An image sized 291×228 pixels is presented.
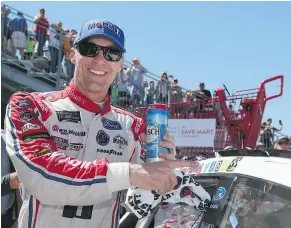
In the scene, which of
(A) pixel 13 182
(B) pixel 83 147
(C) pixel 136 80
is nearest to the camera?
(B) pixel 83 147

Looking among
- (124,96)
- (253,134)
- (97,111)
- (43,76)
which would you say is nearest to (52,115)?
(97,111)

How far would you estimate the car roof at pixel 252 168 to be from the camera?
198 centimetres

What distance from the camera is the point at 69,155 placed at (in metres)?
2.17

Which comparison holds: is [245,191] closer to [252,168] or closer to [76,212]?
[252,168]

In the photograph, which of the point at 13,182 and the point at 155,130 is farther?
the point at 13,182

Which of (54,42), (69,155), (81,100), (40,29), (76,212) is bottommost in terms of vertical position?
(76,212)

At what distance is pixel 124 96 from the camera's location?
1095 cm

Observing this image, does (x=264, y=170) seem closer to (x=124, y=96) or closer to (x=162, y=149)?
(x=162, y=149)

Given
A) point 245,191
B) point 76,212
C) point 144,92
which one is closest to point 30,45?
point 144,92

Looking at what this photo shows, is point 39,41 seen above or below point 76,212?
above

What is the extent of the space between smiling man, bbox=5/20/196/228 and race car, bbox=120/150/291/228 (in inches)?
17.4

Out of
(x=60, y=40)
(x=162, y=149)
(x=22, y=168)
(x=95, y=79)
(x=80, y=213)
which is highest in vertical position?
(x=60, y=40)

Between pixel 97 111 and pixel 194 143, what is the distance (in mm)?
6844

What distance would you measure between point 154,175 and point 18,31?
8.17 m
